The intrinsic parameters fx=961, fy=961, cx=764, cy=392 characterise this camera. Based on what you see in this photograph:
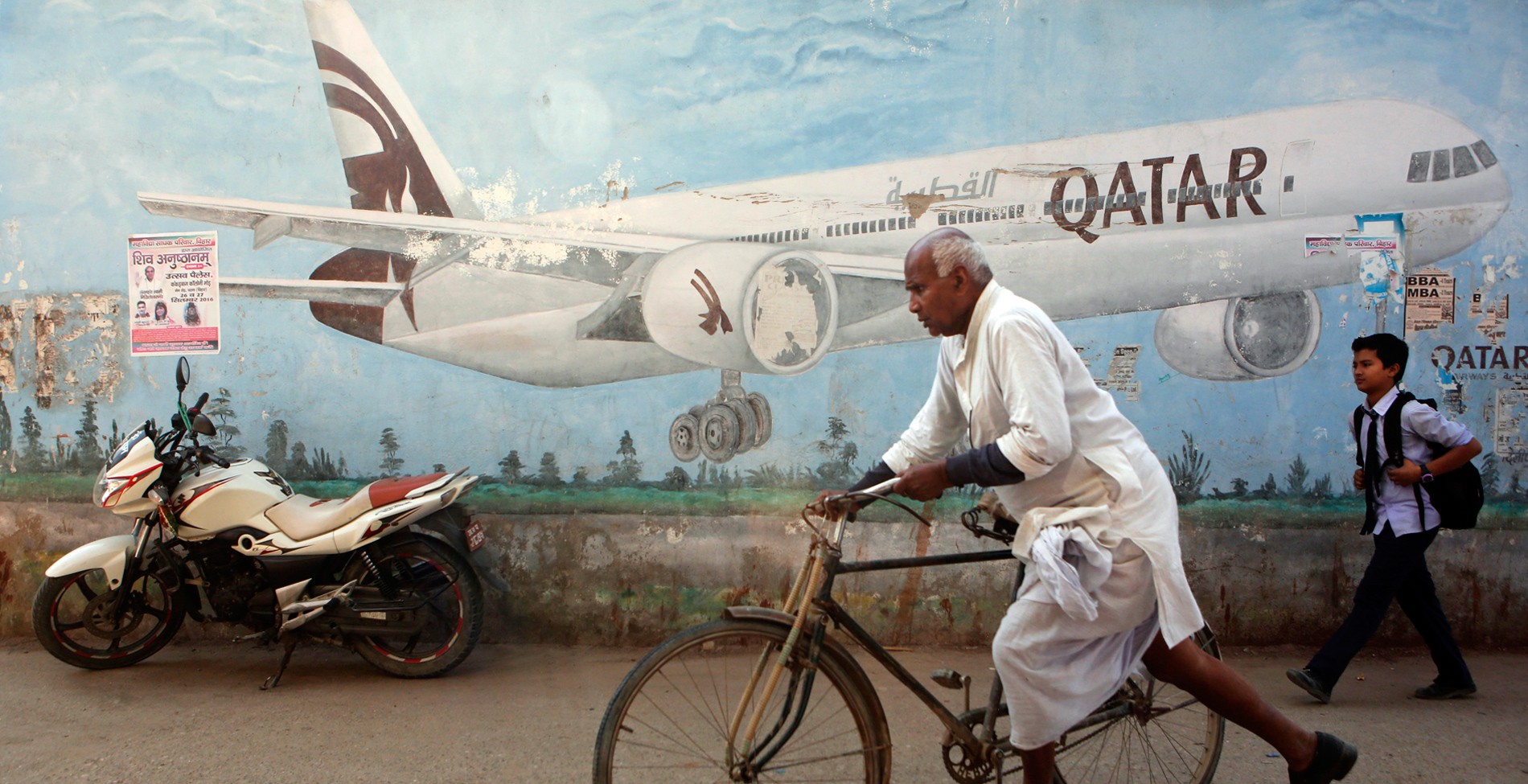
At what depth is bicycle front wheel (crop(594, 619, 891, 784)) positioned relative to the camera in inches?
99.3

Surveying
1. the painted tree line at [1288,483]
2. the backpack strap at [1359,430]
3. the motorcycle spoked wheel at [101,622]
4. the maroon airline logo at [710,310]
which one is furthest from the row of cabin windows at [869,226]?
the motorcycle spoked wheel at [101,622]

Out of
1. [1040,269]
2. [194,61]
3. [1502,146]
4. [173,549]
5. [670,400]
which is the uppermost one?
[194,61]

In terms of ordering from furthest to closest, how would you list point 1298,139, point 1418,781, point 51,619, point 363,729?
1. point 1298,139
2. point 51,619
3. point 363,729
4. point 1418,781

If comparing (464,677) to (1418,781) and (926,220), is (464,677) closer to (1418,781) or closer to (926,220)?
(926,220)

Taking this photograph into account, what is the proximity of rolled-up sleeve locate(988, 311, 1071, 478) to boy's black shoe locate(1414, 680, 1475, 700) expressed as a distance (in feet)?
9.74

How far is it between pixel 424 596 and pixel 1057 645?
9.42 feet

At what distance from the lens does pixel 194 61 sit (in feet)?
16.3

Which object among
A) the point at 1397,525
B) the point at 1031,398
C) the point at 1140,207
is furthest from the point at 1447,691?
the point at 1031,398

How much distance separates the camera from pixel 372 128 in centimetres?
496

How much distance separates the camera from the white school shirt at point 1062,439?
239 centimetres

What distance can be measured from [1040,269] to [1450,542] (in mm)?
2487

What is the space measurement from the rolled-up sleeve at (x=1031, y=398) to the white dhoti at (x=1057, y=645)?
1.11ft

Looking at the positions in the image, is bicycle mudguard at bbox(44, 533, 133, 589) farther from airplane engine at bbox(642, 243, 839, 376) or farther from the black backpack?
the black backpack

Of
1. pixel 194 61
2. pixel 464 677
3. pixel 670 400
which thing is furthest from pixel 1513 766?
pixel 194 61
